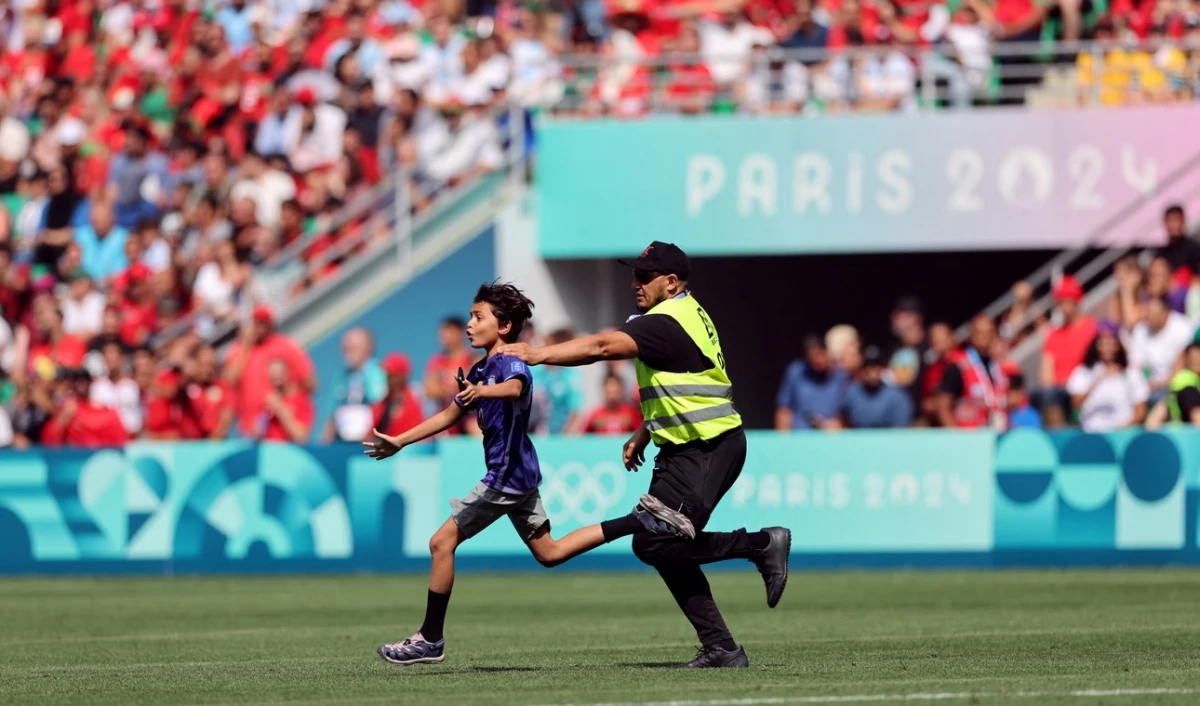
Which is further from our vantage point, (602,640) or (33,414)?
(33,414)

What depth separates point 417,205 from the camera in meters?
23.0

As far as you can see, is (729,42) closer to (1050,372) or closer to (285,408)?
(1050,372)

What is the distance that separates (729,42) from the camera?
2291cm

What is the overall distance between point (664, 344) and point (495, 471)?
3.99ft

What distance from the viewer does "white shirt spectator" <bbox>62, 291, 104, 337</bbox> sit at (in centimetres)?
2305

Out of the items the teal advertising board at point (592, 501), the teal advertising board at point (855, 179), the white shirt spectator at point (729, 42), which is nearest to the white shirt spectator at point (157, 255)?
the teal advertising board at point (855, 179)

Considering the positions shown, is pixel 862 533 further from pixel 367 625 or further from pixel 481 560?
pixel 367 625

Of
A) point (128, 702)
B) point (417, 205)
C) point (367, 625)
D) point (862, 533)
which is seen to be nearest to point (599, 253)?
point (417, 205)

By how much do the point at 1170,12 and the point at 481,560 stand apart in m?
9.03

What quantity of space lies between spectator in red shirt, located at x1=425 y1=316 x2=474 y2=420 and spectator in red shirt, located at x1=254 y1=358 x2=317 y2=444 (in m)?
1.16

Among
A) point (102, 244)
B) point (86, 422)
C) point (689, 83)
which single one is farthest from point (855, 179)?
point (102, 244)

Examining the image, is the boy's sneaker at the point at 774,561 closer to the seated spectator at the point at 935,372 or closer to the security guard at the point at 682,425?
the security guard at the point at 682,425

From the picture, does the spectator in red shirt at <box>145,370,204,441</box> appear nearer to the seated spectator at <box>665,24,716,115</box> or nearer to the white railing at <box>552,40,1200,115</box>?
the white railing at <box>552,40,1200,115</box>

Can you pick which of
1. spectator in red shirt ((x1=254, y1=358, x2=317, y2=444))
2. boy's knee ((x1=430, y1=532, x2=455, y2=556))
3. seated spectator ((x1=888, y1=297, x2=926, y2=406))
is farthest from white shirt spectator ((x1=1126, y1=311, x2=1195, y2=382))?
boy's knee ((x1=430, y1=532, x2=455, y2=556))
